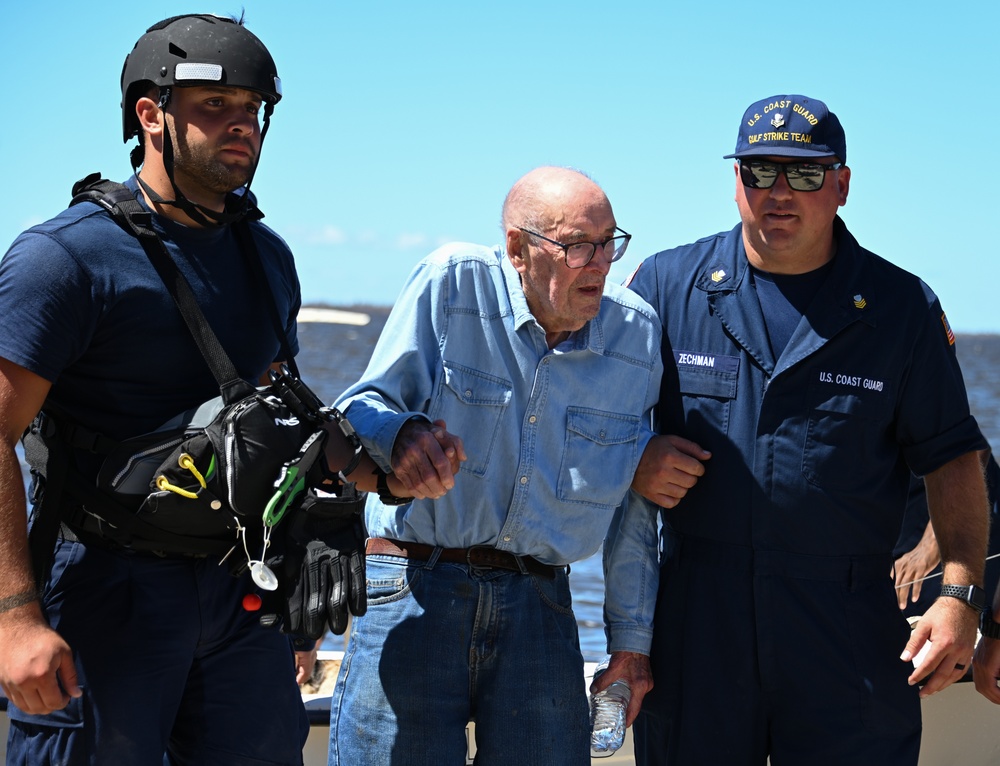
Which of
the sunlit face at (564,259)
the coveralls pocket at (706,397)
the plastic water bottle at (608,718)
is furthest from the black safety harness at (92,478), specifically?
the coveralls pocket at (706,397)

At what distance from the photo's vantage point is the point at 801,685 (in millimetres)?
3021

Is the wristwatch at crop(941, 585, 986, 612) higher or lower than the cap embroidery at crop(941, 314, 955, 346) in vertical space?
lower

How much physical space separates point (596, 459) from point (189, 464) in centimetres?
102

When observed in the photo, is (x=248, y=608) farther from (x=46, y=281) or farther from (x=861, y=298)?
(x=861, y=298)

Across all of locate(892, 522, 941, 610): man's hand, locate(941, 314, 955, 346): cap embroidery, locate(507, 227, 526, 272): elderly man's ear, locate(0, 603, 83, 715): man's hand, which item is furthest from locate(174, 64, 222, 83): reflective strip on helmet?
locate(892, 522, 941, 610): man's hand

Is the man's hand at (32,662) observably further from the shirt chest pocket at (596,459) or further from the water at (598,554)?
the water at (598,554)

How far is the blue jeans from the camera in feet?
9.12

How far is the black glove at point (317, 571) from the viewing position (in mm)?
2514

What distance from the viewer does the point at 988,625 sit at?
3.28 meters

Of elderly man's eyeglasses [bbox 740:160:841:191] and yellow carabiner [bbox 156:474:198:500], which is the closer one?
yellow carabiner [bbox 156:474:198:500]

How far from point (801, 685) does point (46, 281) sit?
2015 millimetres

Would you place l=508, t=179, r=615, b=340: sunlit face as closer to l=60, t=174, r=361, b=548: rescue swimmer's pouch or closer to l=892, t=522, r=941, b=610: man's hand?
l=60, t=174, r=361, b=548: rescue swimmer's pouch

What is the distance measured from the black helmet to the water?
4.90m

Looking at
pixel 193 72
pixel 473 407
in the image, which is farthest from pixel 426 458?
pixel 193 72
